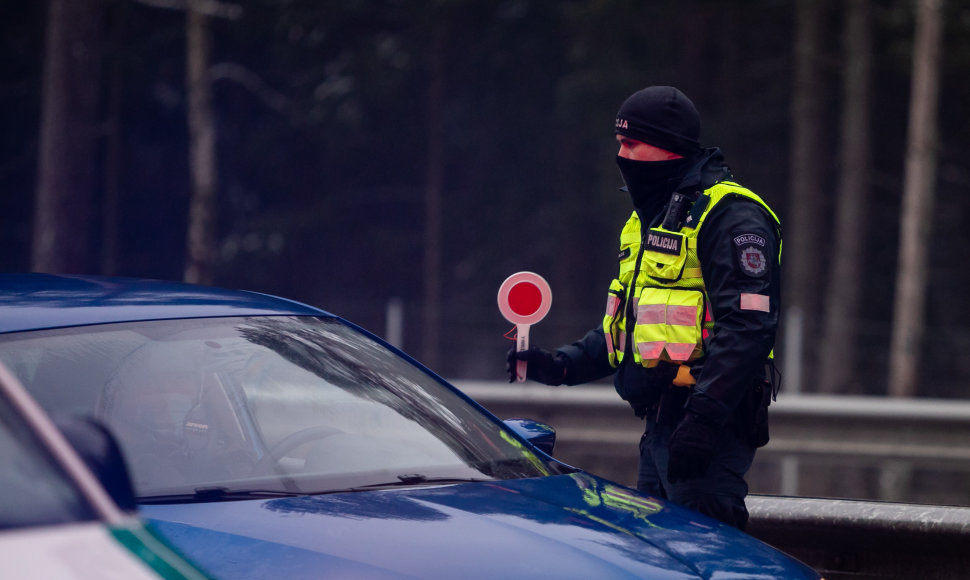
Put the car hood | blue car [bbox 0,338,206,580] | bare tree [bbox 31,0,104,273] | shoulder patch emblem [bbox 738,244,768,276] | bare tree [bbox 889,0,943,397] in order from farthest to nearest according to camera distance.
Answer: bare tree [bbox 889,0,943,397] < bare tree [bbox 31,0,104,273] < shoulder patch emblem [bbox 738,244,768,276] < the car hood < blue car [bbox 0,338,206,580]

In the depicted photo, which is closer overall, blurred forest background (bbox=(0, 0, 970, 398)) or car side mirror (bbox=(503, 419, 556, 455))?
car side mirror (bbox=(503, 419, 556, 455))

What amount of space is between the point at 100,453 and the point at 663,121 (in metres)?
2.59

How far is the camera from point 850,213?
21328 millimetres

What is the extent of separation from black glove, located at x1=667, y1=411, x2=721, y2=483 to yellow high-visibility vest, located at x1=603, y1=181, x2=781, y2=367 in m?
0.29

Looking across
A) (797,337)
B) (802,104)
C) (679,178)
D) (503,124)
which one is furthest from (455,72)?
(679,178)

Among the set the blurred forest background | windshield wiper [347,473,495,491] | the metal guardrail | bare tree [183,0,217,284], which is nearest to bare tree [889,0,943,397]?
the blurred forest background

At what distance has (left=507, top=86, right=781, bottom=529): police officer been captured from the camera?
3619mm

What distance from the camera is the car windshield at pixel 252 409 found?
298 centimetres

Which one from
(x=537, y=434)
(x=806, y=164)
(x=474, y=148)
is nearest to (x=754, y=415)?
(x=537, y=434)

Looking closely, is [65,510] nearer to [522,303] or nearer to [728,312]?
[728,312]

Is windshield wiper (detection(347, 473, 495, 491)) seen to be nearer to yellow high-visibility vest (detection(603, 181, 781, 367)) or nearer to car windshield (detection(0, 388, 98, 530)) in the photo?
yellow high-visibility vest (detection(603, 181, 781, 367))

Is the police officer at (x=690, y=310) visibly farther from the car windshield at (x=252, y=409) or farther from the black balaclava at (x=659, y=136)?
the car windshield at (x=252, y=409)

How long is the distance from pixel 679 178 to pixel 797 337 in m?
9.08

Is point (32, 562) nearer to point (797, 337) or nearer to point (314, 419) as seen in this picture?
point (314, 419)
